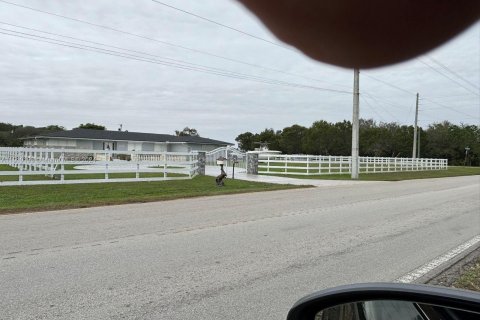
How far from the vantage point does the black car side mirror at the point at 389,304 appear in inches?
53.4

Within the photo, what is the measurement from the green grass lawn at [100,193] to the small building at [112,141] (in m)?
36.8

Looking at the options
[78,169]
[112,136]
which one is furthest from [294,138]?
[112,136]

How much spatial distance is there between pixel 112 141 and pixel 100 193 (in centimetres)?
4693

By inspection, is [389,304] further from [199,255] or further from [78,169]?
[78,169]

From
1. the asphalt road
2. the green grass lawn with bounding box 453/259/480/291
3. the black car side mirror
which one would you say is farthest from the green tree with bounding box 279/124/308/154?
the black car side mirror

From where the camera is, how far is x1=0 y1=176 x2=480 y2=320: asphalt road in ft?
16.3

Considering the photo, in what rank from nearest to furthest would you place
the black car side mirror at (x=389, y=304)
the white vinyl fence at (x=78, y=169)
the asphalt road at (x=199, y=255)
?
1. the black car side mirror at (x=389, y=304)
2. the asphalt road at (x=199, y=255)
3. the white vinyl fence at (x=78, y=169)

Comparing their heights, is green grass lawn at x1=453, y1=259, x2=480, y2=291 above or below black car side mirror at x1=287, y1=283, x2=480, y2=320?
below

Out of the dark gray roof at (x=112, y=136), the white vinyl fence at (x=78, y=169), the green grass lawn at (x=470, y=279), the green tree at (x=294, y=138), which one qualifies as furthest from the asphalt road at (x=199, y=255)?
the dark gray roof at (x=112, y=136)

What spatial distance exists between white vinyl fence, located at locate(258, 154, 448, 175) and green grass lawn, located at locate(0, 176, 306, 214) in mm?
11045

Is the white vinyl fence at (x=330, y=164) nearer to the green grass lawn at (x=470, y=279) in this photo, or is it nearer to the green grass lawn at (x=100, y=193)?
the green grass lawn at (x=100, y=193)

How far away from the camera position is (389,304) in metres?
1.54

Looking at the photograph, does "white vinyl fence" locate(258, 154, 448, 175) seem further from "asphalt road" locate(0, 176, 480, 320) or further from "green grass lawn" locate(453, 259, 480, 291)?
"green grass lawn" locate(453, 259, 480, 291)

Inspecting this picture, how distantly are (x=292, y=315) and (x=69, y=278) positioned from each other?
15.4 ft
